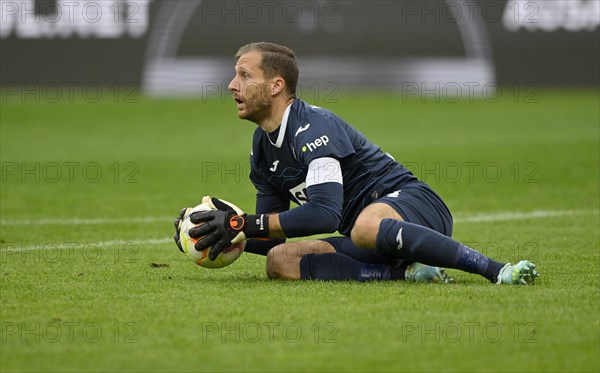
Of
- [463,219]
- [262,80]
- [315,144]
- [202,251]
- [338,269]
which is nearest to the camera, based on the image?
[315,144]

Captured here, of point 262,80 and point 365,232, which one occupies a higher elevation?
point 262,80

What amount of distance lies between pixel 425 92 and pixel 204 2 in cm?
657

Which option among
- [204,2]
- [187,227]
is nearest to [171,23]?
[204,2]

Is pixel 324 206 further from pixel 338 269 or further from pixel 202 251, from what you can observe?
pixel 202 251

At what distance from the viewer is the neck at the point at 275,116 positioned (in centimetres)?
661

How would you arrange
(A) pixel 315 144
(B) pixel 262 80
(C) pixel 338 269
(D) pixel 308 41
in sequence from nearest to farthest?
(A) pixel 315 144 → (B) pixel 262 80 → (C) pixel 338 269 → (D) pixel 308 41

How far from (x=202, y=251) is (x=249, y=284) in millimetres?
403

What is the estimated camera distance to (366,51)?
24.9m

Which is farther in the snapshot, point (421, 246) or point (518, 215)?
point (518, 215)

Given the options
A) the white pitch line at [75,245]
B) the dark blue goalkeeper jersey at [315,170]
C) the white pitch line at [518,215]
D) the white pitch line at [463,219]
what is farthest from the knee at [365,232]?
the white pitch line at [518,215]

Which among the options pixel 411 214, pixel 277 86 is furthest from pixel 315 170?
pixel 411 214

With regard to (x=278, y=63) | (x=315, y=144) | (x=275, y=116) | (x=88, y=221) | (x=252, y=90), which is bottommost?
(x=88, y=221)

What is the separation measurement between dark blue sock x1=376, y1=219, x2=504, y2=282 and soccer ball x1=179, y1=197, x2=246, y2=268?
3.23ft

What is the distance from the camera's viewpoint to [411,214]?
21.9 ft
